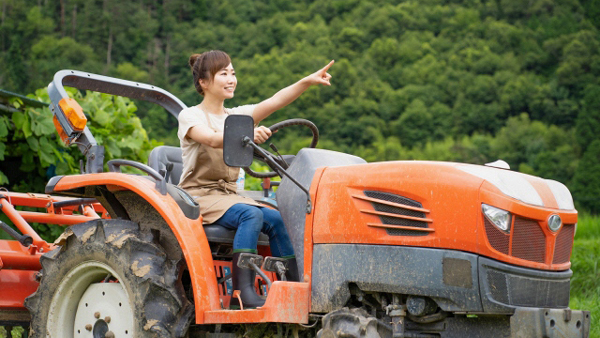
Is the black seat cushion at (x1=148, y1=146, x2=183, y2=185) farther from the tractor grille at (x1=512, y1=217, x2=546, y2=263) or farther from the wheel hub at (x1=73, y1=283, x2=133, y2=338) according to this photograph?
the tractor grille at (x1=512, y1=217, x2=546, y2=263)

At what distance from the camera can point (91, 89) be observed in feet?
14.5

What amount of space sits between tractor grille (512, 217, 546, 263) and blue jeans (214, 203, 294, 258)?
3.63 ft

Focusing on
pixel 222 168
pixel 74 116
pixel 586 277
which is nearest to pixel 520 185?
pixel 222 168

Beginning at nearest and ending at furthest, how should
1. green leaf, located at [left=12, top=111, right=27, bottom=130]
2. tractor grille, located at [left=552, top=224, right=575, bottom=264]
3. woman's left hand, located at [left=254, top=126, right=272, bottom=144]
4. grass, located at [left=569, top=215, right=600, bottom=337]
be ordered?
tractor grille, located at [left=552, top=224, right=575, bottom=264] < woman's left hand, located at [left=254, top=126, right=272, bottom=144] < grass, located at [left=569, top=215, right=600, bottom=337] < green leaf, located at [left=12, top=111, right=27, bottom=130]

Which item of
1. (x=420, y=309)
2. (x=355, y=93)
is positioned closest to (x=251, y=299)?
(x=420, y=309)

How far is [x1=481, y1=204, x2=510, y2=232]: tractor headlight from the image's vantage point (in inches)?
114

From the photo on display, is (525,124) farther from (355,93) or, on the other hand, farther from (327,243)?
(327,243)

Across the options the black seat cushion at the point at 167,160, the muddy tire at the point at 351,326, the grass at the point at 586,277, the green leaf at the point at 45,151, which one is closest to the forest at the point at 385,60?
the grass at the point at 586,277

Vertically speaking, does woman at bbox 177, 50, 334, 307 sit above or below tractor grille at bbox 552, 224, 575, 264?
above

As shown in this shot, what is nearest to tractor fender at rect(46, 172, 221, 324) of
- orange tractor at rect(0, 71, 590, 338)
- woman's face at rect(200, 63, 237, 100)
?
orange tractor at rect(0, 71, 590, 338)

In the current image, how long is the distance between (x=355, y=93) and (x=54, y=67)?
25001mm

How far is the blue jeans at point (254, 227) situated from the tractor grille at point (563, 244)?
3.90 ft

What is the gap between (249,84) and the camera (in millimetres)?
56719

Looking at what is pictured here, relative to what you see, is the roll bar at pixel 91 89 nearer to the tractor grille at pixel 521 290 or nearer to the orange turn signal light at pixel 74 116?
the orange turn signal light at pixel 74 116
